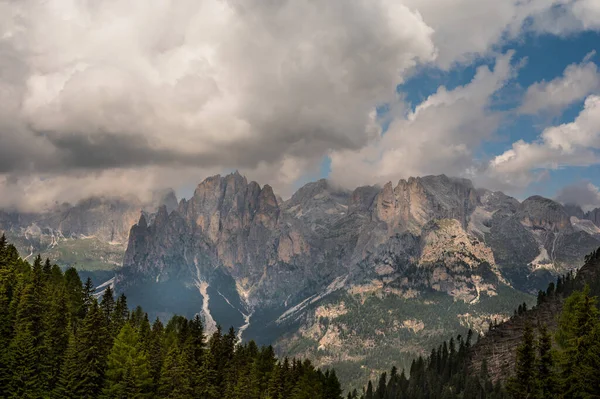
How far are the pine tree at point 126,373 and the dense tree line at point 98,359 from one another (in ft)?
0.53

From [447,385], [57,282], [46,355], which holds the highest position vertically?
[57,282]

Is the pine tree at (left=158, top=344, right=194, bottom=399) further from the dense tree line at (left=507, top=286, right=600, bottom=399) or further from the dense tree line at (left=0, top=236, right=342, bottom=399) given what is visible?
the dense tree line at (left=507, top=286, right=600, bottom=399)

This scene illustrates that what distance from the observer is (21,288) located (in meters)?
99.6

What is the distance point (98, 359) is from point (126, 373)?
678 centimetres

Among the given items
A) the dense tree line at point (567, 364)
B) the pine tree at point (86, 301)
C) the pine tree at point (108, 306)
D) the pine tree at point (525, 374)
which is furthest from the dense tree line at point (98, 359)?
the dense tree line at point (567, 364)

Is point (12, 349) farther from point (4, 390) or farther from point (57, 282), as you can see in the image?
point (57, 282)

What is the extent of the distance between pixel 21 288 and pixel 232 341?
62.5 meters

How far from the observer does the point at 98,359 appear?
9281cm

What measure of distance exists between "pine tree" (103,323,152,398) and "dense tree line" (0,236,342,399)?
0.53ft

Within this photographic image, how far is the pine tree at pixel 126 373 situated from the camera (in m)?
89.2

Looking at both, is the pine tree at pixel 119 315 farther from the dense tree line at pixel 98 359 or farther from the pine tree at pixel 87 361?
the pine tree at pixel 87 361

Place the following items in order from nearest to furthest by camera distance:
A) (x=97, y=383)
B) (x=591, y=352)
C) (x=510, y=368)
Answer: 1. (x=591, y=352)
2. (x=97, y=383)
3. (x=510, y=368)

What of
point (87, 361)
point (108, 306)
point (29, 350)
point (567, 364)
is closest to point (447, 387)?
point (567, 364)

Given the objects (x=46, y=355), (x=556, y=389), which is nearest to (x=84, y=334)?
(x=46, y=355)
